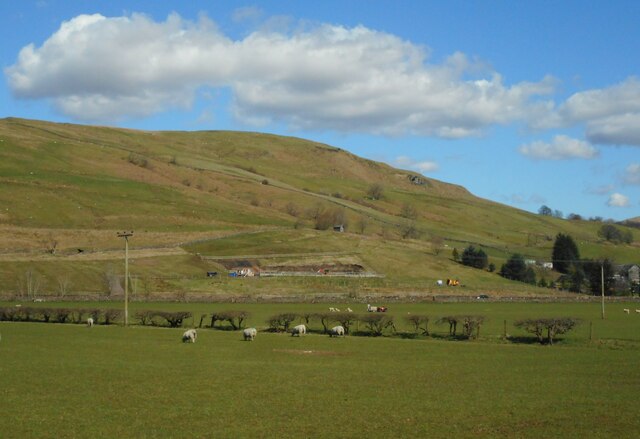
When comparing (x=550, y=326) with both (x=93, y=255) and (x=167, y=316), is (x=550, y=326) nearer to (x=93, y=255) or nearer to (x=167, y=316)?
(x=167, y=316)

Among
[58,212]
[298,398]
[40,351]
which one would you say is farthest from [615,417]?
[58,212]

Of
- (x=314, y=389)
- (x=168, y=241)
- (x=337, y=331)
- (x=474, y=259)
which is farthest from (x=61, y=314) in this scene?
(x=474, y=259)

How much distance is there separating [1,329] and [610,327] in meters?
47.8

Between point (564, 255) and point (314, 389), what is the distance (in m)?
166

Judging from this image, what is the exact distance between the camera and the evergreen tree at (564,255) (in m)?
178

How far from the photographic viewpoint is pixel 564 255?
180750mm

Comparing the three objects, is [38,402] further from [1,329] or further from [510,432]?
[1,329]

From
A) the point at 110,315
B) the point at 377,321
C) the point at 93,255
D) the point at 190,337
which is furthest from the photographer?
the point at 93,255

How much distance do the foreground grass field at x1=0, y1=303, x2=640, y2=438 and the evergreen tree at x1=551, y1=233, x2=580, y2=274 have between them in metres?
139

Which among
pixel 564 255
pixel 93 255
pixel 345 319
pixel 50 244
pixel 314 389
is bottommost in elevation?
pixel 314 389

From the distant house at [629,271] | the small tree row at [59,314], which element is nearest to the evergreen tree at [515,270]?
the distant house at [629,271]

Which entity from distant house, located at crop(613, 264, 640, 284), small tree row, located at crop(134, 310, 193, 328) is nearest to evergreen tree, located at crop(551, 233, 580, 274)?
distant house, located at crop(613, 264, 640, 284)

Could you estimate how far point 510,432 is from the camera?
1955 cm

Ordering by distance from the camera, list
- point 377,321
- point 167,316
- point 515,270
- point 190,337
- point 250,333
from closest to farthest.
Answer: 1. point 190,337
2. point 250,333
3. point 377,321
4. point 167,316
5. point 515,270
